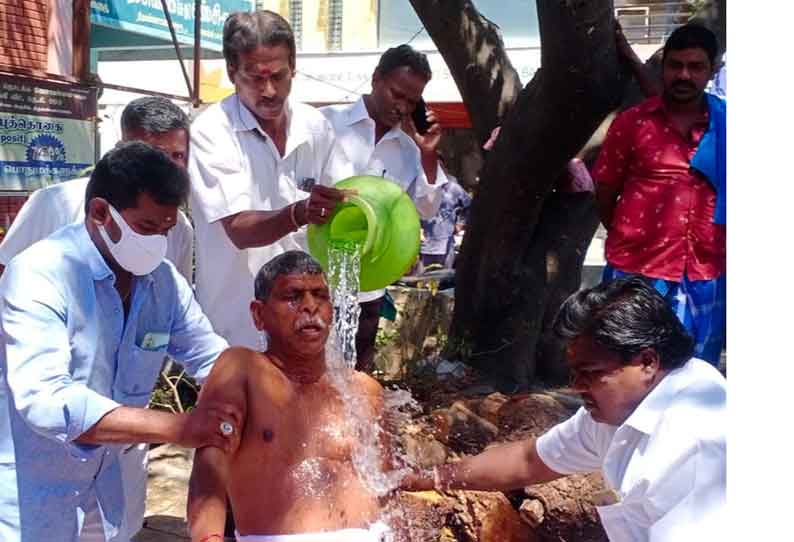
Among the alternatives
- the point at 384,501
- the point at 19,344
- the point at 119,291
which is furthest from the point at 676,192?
the point at 19,344

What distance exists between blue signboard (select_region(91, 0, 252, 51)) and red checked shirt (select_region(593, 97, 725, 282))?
8162 millimetres

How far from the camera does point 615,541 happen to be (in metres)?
2.60

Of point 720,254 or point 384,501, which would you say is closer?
point 384,501

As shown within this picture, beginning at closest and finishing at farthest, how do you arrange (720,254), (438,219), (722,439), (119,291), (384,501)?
(722,439) < (119,291) < (384,501) < (720,254) < (438,219)

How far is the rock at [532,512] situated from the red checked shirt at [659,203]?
1.05 m

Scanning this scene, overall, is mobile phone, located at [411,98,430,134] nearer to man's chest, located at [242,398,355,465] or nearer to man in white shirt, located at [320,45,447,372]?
man in white shirt, located at [320,45,447,372]

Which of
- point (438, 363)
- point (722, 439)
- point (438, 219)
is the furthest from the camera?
point (438, 219)

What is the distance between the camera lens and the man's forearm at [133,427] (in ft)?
8.39

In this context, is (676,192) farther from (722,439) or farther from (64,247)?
(64,247)

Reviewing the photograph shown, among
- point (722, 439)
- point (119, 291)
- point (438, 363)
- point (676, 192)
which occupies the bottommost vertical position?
point (438, 363)

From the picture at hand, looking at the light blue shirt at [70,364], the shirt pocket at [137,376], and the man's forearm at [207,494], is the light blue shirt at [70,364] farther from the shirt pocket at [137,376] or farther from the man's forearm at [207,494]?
the man's forearm at [207,494]

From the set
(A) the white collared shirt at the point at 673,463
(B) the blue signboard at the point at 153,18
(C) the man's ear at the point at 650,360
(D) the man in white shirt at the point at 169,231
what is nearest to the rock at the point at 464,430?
(D) the man in white shirt at the point at 169,231

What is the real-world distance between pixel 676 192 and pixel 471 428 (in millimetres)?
1409

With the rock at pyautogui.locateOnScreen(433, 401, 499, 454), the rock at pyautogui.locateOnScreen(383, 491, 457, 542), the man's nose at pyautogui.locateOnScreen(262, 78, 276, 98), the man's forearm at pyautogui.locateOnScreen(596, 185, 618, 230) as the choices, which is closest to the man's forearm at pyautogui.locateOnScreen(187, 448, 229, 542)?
the rock at pyautogui.locateOnScreen(383, 491, 457, 542)
